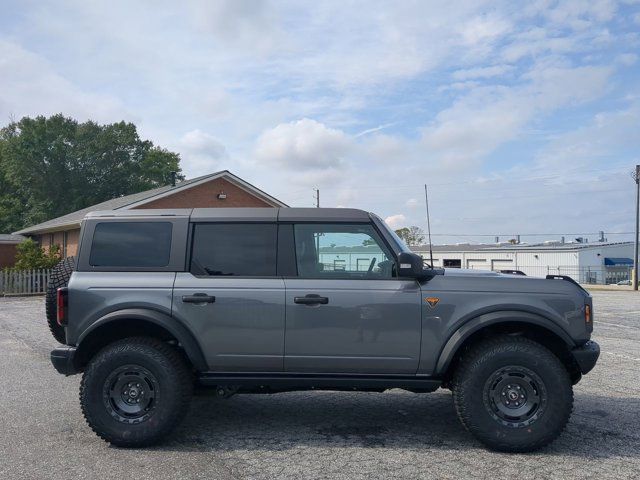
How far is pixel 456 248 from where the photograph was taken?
206 feet

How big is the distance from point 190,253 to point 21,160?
179ft

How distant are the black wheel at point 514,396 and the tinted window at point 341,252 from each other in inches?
43.6

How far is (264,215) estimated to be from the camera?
17.1 feet

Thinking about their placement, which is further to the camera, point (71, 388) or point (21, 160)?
point (21, 160)

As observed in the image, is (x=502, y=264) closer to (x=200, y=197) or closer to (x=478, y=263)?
(x=478, y=263)

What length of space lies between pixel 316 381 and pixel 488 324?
1.52 m

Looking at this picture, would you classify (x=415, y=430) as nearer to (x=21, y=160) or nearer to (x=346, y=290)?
(x=346, y=290)

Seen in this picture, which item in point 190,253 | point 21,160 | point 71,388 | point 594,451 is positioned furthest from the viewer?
point 21,160

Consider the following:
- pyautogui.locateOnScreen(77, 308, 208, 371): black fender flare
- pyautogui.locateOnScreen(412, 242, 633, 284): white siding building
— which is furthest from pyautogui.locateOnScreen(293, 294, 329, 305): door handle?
pyautogui.locateOnScreen(412, 242, 633, 284): white siding building

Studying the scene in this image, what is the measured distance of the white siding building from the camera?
4922cm

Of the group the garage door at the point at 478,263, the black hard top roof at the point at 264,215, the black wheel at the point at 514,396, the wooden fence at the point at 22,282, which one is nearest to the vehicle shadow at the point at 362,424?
the black wheel at the point at 514,396

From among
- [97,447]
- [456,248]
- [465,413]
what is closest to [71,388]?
[97,447]

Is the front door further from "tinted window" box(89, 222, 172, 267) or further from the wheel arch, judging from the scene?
"tinted window" box(89, 222, 172, 267)

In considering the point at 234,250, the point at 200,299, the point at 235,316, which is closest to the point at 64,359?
the point at 200,299
